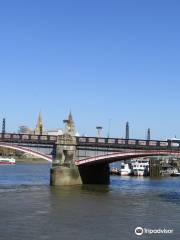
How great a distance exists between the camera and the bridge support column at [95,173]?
69.8 m

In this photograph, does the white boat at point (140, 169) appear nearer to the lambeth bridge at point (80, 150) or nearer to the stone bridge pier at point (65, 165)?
the lambeth bridge at point (80, 150)

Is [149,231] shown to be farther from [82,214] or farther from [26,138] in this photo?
[26,138]

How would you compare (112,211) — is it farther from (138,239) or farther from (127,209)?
(138,239)

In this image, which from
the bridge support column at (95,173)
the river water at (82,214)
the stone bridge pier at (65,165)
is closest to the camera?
the river water at (82,214)

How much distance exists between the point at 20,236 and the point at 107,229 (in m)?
4.93

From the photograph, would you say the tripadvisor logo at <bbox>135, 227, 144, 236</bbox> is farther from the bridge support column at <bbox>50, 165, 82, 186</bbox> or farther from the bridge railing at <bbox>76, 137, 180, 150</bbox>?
the bridge railing at <bbox>76, 137, 180, 150</bbox>

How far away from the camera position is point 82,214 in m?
39.0

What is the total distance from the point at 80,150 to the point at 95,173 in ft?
18.8

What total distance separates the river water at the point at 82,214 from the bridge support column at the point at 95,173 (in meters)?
12.8

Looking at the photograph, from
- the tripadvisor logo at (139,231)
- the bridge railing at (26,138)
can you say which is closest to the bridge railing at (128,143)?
the bridge railing at (26,138)

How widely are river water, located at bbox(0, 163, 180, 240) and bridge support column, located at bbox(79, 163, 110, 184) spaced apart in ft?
41.8

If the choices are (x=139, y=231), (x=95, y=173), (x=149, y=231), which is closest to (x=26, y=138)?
(x=95, y=173)

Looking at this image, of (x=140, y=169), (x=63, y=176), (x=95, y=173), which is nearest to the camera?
(x=63, y=176)

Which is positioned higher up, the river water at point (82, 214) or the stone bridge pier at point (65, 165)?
the stone bridge pier at point (65, 165)
